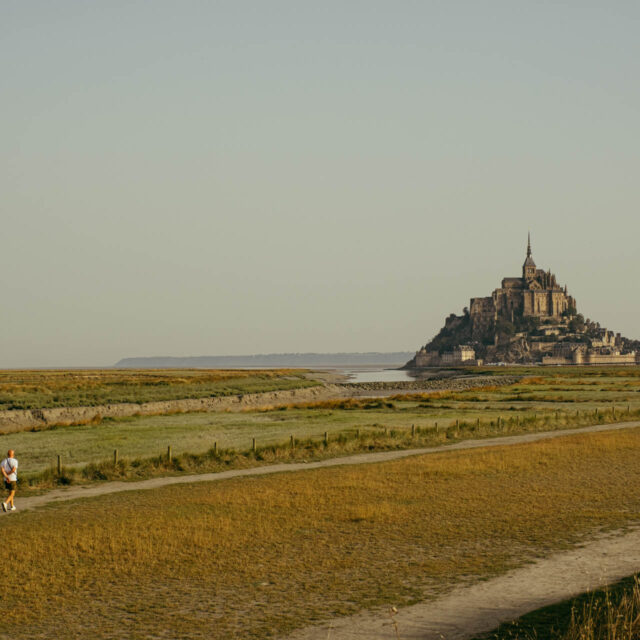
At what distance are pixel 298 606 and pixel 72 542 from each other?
7.27m

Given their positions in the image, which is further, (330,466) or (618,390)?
(618,390)

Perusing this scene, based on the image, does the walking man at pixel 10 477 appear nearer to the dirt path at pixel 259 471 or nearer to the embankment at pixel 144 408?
the dirt path at pixel 259 471

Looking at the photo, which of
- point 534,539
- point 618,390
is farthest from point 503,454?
point 618,390

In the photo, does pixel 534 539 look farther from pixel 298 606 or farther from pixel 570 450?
pixel 570 450

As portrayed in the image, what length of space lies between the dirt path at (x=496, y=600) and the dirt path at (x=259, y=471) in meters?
14.8

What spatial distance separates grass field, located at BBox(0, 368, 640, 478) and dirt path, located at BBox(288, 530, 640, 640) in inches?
794

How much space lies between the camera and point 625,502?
933 inches

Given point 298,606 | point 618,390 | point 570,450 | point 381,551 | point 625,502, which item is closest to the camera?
point 298,606

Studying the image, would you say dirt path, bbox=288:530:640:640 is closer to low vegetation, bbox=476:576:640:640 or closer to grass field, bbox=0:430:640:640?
low vegetation, bbox=476:576:640:640

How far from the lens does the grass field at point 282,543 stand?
45.0ft

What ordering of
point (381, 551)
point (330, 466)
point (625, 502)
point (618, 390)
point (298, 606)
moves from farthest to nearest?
1. point (618, 390)
2. point (330, 466)
3. point (625, 502)
4. point (381, 551)
5. point (298, 606)

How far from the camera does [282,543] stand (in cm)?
1875

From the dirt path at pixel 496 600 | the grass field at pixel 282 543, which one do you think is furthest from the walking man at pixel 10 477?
the dirt path at pixel 496 600

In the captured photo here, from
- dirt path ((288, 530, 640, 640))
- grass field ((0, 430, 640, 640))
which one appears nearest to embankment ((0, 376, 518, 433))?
grass field ((0, 430, 640, 640))
